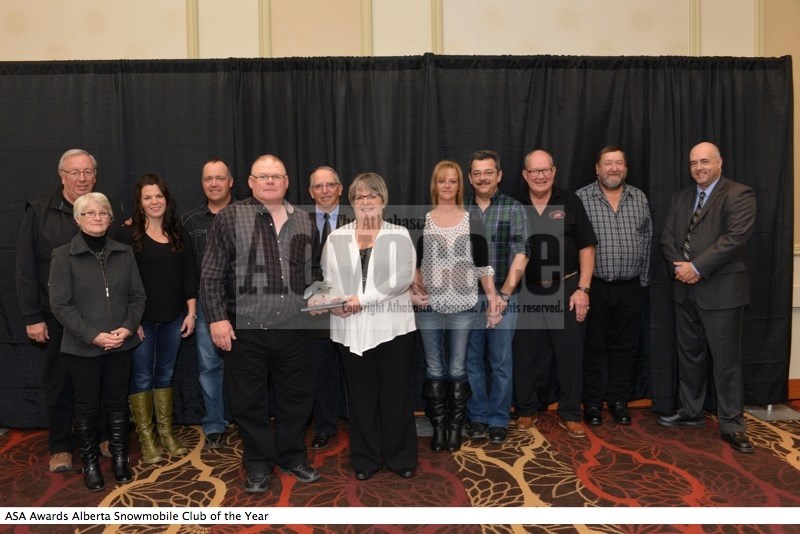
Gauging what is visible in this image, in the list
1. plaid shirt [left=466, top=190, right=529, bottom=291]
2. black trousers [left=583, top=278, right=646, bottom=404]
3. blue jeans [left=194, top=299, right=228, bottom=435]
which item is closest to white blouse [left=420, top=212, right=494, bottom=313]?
plaid shirt [left=466, top=190, right=529, bottom=291]

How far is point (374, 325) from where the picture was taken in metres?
2.81

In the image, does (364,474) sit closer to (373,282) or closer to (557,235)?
(373,282)

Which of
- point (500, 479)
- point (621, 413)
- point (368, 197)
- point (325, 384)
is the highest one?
point (368, 197)

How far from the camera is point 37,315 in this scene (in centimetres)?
316

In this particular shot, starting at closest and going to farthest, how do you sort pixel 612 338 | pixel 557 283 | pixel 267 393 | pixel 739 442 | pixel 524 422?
pixel 267 393 < pixel 739 442 < pixel 557 283 < pixel 524 422 < pixel 612 338

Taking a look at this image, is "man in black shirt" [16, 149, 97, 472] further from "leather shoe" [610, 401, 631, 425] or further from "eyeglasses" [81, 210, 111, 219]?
"leather shoe" [610, 401, 631, 425]

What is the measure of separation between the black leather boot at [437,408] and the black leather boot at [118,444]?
63.2 inches

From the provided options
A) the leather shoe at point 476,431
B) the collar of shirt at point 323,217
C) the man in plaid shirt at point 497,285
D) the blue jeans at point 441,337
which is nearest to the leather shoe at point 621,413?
the man in plaid shirt at point 497,285

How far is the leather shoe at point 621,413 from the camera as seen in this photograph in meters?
3.68

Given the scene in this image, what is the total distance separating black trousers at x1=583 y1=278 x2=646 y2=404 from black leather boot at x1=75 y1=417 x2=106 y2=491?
2.85 meters

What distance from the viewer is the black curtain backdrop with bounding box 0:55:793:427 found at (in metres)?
3.79

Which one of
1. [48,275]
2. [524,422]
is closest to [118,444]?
[48,275]

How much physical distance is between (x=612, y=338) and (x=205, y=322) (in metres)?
2.52

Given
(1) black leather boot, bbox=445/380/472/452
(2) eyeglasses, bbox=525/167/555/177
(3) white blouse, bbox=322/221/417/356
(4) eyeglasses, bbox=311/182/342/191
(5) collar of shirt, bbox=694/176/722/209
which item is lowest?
(1) black leather boot, bbox=445/380/472/452
